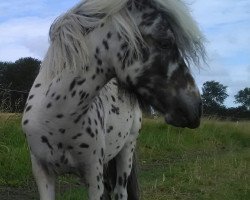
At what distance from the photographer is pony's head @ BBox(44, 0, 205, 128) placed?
311 cm

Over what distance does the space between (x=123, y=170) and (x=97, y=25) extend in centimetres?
222

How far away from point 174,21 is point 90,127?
3.20 feet

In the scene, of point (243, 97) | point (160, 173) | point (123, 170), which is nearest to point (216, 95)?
point (243, 97)

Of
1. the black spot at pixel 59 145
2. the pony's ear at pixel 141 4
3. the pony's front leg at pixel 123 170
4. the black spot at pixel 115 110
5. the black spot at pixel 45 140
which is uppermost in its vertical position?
the pony's ear at pixel 141 4

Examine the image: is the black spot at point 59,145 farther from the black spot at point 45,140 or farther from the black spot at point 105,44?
the black spot at point 105,44

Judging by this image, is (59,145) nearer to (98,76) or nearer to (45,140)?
(45,140)

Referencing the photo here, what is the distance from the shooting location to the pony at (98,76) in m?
3.13

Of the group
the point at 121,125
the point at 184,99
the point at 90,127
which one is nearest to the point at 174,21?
the point at 184,99

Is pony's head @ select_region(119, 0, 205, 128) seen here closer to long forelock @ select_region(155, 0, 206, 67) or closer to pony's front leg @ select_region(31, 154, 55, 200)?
long forelock @ select_region(155, 0, 206, 67)

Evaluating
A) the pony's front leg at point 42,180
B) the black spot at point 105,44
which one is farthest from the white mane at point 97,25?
the pony's front leg at point 42,180

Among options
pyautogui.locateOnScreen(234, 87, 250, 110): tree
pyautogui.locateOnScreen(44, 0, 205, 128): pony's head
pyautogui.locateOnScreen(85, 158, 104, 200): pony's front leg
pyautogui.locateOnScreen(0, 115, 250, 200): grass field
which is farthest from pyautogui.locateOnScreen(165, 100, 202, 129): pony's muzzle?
pyautogui.locateOnScreen(234, 87, 250, 110): tree

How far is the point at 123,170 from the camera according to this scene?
515 centimetres

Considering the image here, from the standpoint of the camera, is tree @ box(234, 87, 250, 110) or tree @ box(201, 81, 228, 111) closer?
tree @ box(201, 81, 228, 111)

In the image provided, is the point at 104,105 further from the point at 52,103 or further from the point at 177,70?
the point at 177,70
